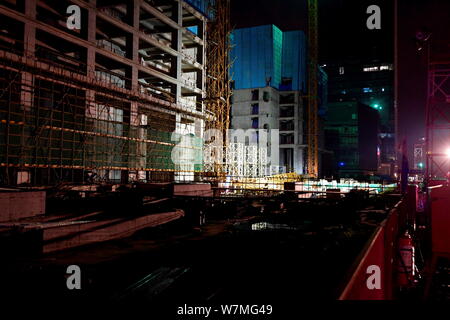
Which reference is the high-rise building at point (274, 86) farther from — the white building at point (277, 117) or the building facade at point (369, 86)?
the building facade at point (369, 86)

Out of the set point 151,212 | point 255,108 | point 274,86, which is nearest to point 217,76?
point 255,108

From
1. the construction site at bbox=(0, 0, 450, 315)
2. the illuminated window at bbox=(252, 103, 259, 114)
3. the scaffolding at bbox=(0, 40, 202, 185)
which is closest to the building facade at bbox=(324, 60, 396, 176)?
the illuminated window at bbox=(252, 103, 259, 114)

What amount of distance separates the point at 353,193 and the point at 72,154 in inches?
729

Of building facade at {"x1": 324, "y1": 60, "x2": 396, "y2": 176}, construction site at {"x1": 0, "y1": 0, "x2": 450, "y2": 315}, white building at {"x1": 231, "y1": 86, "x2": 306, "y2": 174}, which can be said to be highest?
building facade at {"x1": 324, "y1": 60, "x2": 396, "y2": 176}

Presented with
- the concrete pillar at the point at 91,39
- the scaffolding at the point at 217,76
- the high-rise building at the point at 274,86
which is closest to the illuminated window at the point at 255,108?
the high-rise building at the point at 274,86

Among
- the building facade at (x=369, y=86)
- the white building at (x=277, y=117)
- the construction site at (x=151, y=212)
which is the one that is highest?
the building facade at (x=369, y=86)

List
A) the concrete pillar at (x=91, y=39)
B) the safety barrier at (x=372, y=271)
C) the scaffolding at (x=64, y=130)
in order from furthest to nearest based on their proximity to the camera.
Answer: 1. the concrete pillar at (x=91, y=39)
2. the scaffolding at (x=64, y=130)
3. the safety barrier at (x=372, y=271)

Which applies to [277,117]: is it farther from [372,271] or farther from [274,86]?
[372,271]

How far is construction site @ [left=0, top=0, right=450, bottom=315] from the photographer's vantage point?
6.25m

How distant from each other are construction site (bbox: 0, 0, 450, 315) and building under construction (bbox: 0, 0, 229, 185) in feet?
0.49

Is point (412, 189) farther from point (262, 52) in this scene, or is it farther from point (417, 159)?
point (262, 52)

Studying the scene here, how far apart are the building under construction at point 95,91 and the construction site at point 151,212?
0.15 m

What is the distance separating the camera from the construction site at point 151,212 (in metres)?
6.25

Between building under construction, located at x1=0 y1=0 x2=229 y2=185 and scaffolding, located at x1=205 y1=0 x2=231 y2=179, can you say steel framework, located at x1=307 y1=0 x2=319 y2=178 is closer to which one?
scaffolding, located at x1=205 y1=0 x2=231 y2=179
